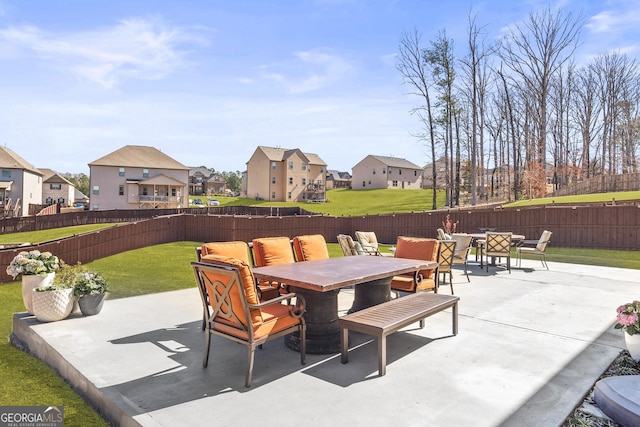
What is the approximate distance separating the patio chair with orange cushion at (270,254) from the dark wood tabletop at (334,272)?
1.81ft

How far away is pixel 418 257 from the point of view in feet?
20.8

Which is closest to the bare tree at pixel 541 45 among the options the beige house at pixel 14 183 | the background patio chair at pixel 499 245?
the background patio chair at pixel 499 245

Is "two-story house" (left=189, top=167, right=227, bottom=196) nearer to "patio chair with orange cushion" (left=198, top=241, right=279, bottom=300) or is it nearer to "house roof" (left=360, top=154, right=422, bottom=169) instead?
"house roof" (left=360, top=154, right=422, bottom=169)

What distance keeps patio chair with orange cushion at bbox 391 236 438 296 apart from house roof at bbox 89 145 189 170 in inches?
1689

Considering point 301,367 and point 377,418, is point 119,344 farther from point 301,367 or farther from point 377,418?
point 377,418

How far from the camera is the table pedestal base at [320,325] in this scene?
4211 millimetres

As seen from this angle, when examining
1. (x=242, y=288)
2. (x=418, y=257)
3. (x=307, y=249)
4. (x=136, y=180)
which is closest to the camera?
(x=242, y=288)

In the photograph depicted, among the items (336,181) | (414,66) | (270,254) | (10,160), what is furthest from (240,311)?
(336,181)

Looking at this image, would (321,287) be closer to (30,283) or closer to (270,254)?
(270,254)

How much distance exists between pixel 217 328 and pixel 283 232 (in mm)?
14761

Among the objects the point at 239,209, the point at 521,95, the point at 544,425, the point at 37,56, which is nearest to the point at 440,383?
the point at 544,425

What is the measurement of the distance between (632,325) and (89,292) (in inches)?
257

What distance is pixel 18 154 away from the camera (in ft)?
149

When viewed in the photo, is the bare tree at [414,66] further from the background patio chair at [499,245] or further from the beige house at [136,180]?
the beige house at [136,180]
